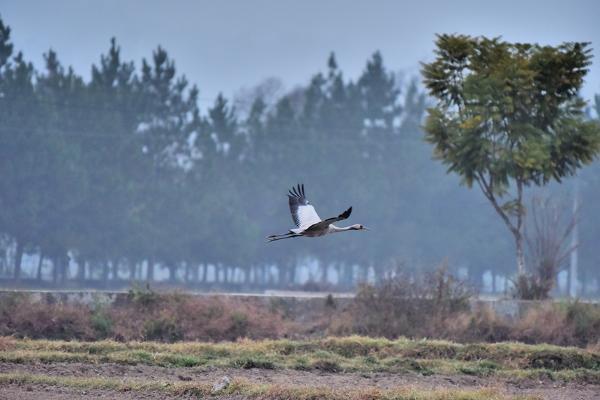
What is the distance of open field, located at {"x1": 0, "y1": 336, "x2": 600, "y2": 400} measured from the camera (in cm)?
1803

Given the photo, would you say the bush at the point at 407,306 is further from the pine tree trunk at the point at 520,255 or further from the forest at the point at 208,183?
the forest at the point at 208,183

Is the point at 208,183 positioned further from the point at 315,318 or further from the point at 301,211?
the point at 301,211

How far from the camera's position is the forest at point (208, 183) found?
69.8 m

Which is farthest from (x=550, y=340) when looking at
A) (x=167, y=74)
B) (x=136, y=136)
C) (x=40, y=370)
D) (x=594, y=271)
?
(x=594, y=271)

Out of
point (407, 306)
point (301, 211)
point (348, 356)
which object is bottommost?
point (348, 356)

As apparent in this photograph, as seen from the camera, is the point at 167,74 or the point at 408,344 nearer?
the point at 408,344

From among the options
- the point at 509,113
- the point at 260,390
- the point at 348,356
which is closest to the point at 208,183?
the point at 509,113

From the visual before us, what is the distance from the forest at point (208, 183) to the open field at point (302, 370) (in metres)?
38.6

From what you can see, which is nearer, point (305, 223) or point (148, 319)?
point (305, 223)

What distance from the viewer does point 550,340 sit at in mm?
29016

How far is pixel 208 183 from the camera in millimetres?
78875

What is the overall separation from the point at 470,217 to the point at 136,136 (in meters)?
29.9

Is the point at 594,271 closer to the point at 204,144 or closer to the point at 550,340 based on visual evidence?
the point at 204,144

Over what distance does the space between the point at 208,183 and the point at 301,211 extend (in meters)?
57.4
